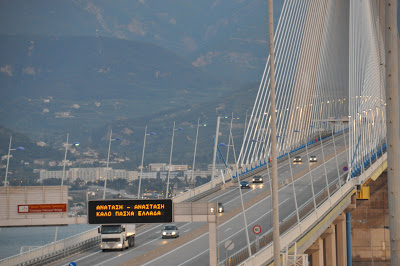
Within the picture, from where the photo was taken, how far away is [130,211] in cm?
3244

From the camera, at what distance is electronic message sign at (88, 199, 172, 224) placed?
105 ft

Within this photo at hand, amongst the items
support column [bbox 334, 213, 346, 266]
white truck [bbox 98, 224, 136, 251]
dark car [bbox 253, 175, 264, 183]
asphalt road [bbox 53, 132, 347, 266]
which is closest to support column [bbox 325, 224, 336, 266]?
support column [bbox 334, 213, 346, 266]

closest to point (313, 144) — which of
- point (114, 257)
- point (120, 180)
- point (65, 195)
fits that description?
point (120, 180)

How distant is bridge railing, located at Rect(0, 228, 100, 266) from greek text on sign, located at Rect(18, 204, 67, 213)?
9.56 meters

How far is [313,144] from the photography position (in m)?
132

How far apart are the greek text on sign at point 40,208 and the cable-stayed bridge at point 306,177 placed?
312 inches

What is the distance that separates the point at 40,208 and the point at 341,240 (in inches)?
1798

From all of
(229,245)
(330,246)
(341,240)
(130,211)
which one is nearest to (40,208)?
(130,211)

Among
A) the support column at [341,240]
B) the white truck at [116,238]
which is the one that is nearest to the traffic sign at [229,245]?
the white truck at [116,238]

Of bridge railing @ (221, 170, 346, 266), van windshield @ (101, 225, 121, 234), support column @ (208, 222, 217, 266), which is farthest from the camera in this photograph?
van windshield @ (101, 225, 121, 234)

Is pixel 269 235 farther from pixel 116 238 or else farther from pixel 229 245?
pixel 229 245

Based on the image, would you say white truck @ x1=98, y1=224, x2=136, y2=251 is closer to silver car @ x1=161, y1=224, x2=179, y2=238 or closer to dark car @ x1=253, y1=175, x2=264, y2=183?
silver car @ x1=161, y1=224, x2=179, y2=238

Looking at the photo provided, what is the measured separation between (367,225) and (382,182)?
6426mm

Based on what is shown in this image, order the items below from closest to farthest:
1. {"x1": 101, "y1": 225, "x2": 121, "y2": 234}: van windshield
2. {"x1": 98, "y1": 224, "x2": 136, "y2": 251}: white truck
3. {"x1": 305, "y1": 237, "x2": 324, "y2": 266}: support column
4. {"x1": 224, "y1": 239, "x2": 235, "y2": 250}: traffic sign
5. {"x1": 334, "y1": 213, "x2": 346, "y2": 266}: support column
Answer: {"x1": 224, "y1": 239, "x2": 235, "y2": 250}: traffic sign < {"x1": 101, "y1": 225, "x2": 121, "y2": 234}: van windshield < {"x1": 98, "y1": 224, "x2": 136, "y2": 251}: white truck < {"x1": 305, "y1": 237, "x2": 324, "y2": 266}: support column < {"x1": 334, "y1": 213, "x2": 346, "y2": 266}: support column
